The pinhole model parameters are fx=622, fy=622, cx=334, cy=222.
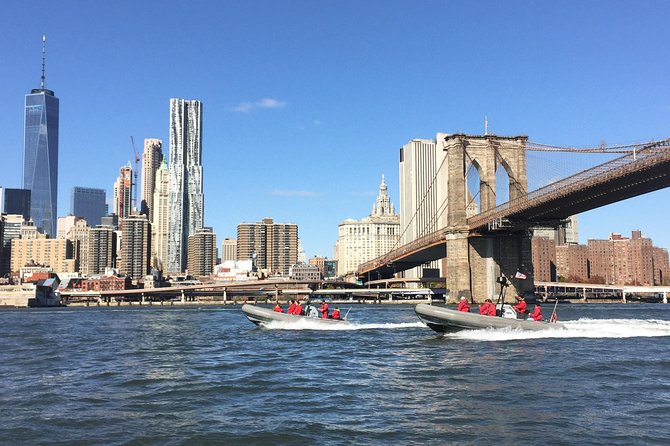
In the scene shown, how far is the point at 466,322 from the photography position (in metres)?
27.0

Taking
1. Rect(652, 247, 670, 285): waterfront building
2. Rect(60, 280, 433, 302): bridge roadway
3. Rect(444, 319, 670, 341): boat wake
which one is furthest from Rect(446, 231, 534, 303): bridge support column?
Rect(652, 247, 670, 285): waterfront building

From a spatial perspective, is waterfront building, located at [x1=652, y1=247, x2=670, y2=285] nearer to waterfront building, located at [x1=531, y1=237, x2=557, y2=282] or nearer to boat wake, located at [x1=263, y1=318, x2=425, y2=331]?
waterfront building, located at [x1=531, y1=237, x2=557, y2=282]

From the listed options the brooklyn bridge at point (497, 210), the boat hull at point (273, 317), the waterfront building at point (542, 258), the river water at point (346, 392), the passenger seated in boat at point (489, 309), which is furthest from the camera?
the waterfront building at point (542, 258)

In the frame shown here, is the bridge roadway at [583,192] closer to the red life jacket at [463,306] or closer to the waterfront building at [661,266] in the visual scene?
the red life jacket at [463,306]

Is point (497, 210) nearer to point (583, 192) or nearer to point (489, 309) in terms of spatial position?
point (583, 192)

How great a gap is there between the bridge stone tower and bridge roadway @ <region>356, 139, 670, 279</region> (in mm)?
1749

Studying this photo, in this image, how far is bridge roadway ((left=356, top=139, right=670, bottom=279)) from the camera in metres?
47.0

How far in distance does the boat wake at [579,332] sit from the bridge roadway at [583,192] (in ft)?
57.6

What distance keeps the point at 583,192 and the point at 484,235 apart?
18541 mm

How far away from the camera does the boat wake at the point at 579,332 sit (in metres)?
26.8

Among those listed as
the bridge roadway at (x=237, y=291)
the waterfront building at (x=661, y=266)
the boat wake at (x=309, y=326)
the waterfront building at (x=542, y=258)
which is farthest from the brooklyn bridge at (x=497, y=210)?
the waterfront building at (x=661, y=266)

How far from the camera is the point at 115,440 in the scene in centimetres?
1095

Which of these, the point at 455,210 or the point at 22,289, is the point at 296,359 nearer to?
the point at 455,210

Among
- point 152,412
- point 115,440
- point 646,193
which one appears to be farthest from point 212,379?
point 646,193
